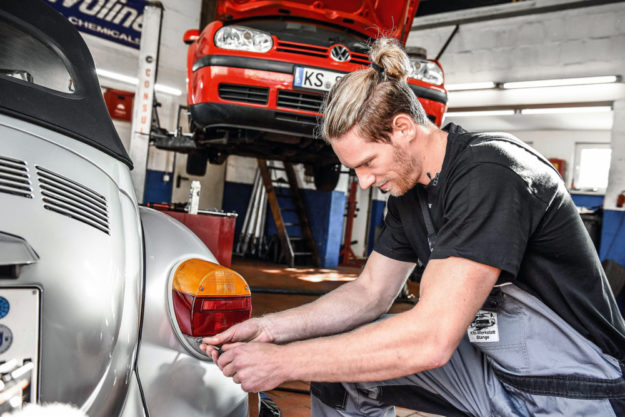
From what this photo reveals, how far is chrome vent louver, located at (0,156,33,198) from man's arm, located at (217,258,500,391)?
21.0 inches

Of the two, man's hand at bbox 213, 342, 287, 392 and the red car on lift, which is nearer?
man's hand at bbox 213, 342, 287, 392

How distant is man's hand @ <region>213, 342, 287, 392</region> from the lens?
1087 mm

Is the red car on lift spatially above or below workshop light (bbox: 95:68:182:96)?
below

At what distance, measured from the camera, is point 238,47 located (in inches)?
127

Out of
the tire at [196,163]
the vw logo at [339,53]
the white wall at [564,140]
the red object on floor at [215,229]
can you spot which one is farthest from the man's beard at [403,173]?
the white wall at [564,140]

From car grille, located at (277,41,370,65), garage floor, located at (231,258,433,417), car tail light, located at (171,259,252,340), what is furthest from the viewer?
car grille, located at (277,41,370,65)

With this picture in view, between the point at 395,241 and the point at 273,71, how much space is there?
1.89 meters

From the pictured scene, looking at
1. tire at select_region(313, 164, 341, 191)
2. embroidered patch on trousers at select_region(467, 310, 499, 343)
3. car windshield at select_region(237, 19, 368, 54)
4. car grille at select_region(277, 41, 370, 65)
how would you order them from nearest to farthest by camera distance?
embroidered patch on trousers at select_region(467, 310, 499, 343)
car grille at select_region(277, 41, 370, 65)
car windshield at select_region(237, 19, 368, 54)
tire at select_region(313, 164, 341, 191)

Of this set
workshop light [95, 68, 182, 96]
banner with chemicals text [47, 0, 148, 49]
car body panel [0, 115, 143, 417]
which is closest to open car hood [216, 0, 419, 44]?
car body panel [0, 115, 143, 417]

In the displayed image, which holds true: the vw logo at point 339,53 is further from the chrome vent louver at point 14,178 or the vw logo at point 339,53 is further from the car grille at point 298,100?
the chrome vent louver at point 14,178

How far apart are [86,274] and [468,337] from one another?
1029 mm

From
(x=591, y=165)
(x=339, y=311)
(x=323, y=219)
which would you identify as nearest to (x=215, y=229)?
(x=339, y=311)

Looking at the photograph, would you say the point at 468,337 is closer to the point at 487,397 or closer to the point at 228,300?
the point at 487,397

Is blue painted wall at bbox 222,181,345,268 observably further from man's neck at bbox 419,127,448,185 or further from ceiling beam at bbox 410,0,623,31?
man's neck at bbox 419,127,448,185
